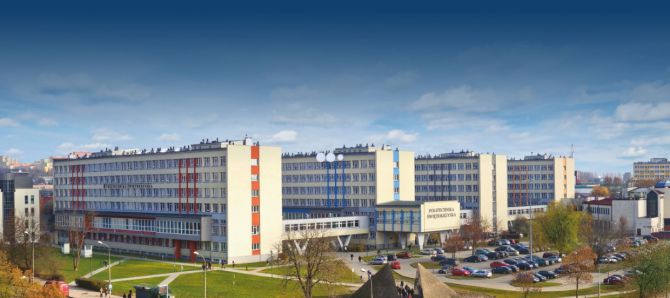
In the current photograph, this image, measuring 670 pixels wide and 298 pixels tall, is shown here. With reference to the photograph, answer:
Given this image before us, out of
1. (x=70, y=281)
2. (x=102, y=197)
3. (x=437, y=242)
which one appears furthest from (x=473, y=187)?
(x=70, y=281)

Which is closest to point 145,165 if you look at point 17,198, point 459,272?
point 17,198

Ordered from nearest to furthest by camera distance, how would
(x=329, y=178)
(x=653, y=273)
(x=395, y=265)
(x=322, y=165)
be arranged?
(x=653, y=273)
(x=395, y=265)
(x=329, y=178)
(x=322, y=165)

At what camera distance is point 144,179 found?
367 feet

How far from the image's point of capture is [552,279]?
80.8m

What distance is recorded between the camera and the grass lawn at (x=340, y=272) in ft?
231

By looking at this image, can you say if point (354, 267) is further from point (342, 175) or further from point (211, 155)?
point (342, 175)

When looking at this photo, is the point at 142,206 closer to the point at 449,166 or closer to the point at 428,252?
the point at 428,252

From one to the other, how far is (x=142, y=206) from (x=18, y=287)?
56.7 metres

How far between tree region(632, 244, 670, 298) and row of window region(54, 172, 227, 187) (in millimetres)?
57598

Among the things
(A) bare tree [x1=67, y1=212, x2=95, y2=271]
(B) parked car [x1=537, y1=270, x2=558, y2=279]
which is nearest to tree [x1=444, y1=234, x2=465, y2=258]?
(B) parked car [x1=537, y1=270, x2=558, y2=279]

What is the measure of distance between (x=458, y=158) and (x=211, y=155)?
66.0m

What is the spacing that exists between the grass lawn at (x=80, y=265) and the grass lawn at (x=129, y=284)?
862 centimetres

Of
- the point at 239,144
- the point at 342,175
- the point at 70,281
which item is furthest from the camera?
the point at 342,175

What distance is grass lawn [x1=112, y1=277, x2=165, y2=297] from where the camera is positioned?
2844 inches
